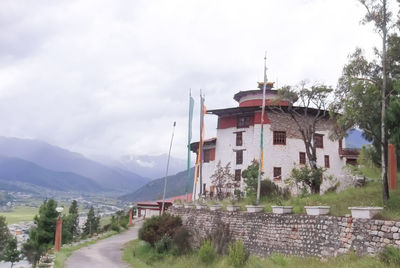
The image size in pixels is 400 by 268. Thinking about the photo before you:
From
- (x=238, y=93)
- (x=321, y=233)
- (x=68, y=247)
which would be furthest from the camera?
(x=238, y=93)

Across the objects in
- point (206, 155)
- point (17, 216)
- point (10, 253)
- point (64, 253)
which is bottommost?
point (17, 216)

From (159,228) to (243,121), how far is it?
1416cm

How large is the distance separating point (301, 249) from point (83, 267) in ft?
35.0

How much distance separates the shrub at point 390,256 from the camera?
352 inches

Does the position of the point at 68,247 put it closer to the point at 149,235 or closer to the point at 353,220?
the point at 149,235

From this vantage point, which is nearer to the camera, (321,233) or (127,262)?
(321,233)

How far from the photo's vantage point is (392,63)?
55.3 ft

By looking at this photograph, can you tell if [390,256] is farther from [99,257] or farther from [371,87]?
[99,257]

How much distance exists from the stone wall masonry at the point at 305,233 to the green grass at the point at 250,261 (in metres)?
0.46

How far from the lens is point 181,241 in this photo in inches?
858

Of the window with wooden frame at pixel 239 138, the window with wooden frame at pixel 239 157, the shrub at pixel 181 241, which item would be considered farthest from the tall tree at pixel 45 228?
the window with wooden frame at pixel 239 138

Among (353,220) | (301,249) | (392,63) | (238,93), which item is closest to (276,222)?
(301,249)

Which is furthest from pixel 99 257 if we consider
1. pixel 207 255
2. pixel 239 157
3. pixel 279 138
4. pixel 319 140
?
pixel 319 140

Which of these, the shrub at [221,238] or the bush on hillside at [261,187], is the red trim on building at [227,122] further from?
the shrub at [221,238]
